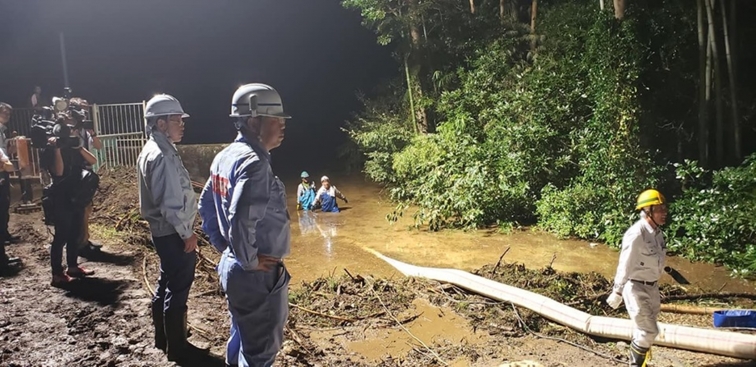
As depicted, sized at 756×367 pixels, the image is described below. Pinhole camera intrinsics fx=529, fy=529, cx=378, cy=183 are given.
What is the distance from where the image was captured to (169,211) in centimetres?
367

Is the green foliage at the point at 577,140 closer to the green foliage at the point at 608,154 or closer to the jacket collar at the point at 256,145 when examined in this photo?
the green foliage at the point at 608,154

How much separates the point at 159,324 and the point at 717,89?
9.59 m

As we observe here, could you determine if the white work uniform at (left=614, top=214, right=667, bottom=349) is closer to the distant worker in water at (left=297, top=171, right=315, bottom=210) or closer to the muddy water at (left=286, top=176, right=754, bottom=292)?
the muddy water at (left=286, top=176, right=754, bottom=292)

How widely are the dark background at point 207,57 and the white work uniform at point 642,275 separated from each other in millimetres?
16395

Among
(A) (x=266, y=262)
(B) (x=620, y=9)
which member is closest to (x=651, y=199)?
(A) (x=266, y=262)

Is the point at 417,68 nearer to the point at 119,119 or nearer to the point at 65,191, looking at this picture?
the point at 119,119

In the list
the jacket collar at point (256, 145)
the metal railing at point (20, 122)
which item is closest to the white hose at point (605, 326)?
the jacket collar at point (256, 145)

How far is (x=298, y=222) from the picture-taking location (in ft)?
37.7

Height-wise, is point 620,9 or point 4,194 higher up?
point 620,9

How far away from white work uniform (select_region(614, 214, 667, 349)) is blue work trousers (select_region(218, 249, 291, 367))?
278 centimetres

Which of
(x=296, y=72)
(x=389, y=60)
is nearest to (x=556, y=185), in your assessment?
(x=389, y=60)

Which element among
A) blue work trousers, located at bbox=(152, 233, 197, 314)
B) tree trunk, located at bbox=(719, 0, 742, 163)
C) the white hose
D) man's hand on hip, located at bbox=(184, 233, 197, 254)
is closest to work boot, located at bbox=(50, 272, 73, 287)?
blue work trousers, located at bbox=(152, 233, 197, 314)

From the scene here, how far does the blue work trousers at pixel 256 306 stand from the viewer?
2.85 metres

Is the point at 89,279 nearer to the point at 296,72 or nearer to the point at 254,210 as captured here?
the point at 254,210
